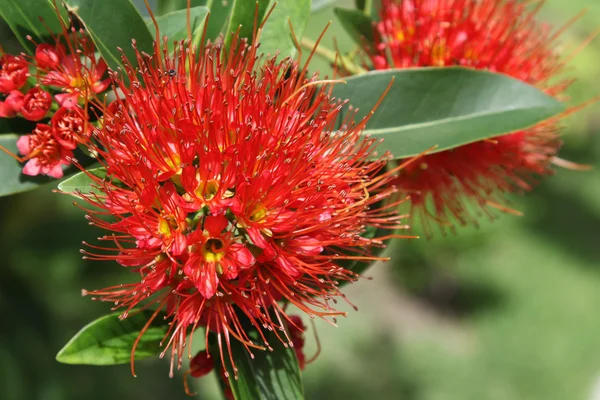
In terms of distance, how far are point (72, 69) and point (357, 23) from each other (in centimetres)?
73

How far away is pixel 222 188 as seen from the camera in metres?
1.14

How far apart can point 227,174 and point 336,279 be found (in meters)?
0.36

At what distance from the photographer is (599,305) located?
521cm

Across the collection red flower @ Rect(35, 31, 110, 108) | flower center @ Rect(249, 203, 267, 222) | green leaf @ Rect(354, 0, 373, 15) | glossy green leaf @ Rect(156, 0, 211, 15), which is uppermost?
glossy green leaf @ Rect(156, 0, 211, 15)

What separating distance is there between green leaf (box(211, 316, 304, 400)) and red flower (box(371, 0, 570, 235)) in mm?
521

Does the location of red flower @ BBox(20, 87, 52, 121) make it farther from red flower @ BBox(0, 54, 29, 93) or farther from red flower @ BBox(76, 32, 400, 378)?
red flower @ BBox(76, 32, 400, 378)

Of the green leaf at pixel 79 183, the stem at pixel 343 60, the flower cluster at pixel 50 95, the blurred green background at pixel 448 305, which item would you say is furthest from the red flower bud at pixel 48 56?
the blurred green background at pixel 448 305

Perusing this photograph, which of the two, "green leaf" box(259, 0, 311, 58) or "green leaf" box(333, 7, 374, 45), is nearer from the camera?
"green leaf" box(259, 0, 311, 58)

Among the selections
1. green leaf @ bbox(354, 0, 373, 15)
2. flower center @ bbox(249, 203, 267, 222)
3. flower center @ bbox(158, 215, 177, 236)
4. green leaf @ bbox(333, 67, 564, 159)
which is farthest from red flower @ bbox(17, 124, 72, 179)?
green leaf @ bbox(354, 0, 373, 15)

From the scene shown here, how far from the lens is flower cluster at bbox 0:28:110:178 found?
1.24 meters

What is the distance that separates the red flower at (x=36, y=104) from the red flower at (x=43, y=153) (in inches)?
1.1

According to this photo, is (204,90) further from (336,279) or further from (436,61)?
(436,61)

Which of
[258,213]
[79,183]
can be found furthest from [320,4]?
[79,183]

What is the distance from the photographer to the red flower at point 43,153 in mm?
1246
